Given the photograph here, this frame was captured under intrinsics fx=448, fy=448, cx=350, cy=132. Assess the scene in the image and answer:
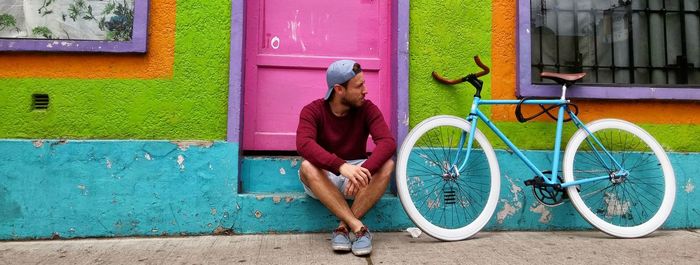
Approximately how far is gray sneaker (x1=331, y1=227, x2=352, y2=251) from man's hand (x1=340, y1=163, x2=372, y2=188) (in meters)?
0.33

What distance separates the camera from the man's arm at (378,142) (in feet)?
8.68

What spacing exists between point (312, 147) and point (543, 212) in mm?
1814

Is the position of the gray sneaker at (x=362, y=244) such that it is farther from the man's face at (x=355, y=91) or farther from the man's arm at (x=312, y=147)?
the man's face at (x=355, y=91)

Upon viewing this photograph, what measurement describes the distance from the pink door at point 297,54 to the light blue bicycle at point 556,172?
1.69 feet

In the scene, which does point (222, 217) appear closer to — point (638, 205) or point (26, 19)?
point (26, 19)

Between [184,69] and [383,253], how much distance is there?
1837 millimetres

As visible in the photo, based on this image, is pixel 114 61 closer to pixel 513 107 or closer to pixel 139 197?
pixel 139 197

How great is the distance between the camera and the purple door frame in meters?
3.09

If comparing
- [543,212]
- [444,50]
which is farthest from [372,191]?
[543,212]

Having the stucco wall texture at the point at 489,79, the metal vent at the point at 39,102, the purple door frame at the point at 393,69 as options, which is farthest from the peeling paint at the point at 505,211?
the metal vent at the point at 39,102

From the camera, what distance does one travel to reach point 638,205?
10.9 feet

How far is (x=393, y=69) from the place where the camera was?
3.35m

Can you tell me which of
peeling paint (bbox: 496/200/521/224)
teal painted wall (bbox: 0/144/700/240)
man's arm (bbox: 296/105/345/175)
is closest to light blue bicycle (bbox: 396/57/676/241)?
peeling paint (bbox: 496/200/521/224)

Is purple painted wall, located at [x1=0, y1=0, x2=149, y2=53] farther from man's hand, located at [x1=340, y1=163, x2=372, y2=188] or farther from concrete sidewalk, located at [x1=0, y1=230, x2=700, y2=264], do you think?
man's hand, located at [x1=340, y1=163, x2=372, y2=188]
